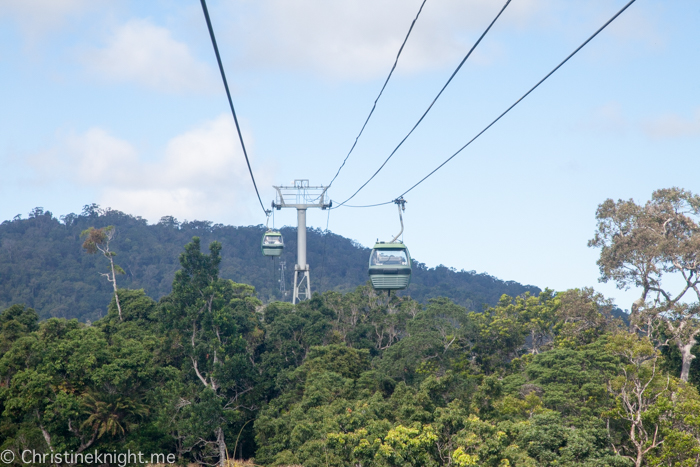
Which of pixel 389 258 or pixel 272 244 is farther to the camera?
pixel 272 244

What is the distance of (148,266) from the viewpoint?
390 ft

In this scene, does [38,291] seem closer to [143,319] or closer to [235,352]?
[143,319]

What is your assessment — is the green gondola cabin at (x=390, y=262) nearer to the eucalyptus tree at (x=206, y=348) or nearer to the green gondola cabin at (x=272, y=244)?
the eucalyptus tree at (x=206, y=348)

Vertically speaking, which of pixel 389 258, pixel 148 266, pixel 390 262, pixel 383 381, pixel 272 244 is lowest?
pixel 383 381

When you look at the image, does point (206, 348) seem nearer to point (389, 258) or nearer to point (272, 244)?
point (272, 244)

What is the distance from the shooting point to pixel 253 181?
1767 centimetres

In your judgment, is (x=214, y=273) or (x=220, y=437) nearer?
(x=220, y=437)

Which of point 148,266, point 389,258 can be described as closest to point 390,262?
point 389,258

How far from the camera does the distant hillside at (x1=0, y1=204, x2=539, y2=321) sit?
104m

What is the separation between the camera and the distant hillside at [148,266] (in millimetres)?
104188

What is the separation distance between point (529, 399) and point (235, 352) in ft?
54.9

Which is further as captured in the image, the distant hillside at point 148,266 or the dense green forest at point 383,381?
the distant hillside at point 148,266

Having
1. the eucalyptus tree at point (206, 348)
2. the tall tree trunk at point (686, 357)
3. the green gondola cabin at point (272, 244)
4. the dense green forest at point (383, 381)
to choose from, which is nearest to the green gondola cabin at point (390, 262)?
the dense green forest at point (383, 381)

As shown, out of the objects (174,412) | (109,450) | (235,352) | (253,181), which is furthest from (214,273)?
(253,181)
